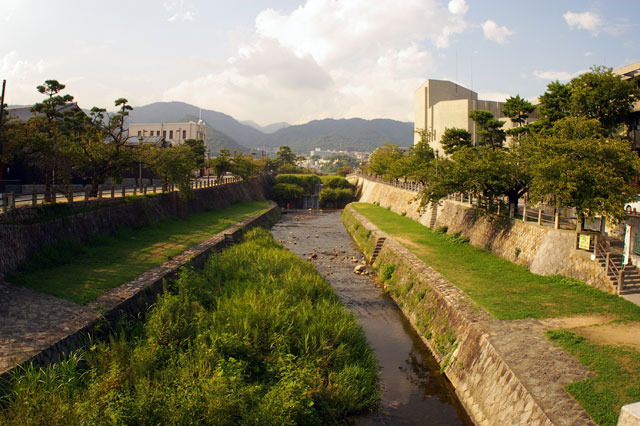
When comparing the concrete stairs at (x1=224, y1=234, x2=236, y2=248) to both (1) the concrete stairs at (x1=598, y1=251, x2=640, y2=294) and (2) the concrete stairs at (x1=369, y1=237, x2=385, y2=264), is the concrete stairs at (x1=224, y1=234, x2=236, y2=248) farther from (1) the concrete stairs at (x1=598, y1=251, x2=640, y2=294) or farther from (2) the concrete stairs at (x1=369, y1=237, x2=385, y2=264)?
(1) the concrete stairs at (x1=598, y1=251, x2=640, y2=294)

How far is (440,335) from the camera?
51.9 feet

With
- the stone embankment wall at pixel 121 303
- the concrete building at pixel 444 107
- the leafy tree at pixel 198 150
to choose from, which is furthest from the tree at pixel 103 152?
the concrete building at pixel 444 107

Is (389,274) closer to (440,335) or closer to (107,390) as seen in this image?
(440,335)

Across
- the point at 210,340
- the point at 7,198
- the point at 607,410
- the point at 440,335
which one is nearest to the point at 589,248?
the point at 440,335

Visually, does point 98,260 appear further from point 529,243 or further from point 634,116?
point 634,116

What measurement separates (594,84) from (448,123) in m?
39.9

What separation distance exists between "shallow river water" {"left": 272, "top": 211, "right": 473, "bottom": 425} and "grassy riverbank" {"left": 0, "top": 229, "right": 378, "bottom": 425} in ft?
2.79

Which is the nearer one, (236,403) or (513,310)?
(236,403)

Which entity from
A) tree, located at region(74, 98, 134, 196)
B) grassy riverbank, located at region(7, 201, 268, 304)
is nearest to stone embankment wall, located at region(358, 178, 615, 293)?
grassy riverbank, located at region(7, 201, 268, 304)

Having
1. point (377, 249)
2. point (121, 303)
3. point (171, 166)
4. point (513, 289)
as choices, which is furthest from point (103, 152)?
point (513, 289)

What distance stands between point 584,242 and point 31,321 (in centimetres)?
2067

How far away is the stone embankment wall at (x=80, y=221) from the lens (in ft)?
54.6

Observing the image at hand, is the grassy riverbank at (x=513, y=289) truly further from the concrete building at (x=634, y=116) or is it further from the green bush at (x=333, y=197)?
the green bush at (x=333, y=197)

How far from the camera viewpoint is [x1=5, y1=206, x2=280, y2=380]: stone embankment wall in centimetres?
1094
